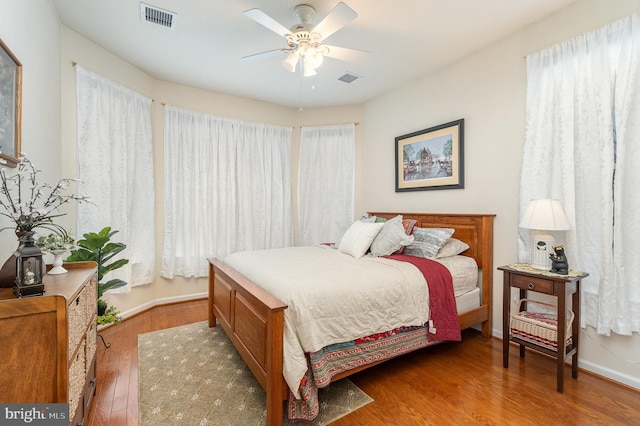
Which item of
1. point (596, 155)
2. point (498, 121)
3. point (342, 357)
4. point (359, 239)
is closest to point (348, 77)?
point (498, 121)

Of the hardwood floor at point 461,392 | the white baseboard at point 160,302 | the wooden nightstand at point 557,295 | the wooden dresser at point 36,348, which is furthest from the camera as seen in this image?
the white baseboard at point 160,302

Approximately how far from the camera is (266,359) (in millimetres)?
1723

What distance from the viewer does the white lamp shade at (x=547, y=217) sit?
217 centimetres

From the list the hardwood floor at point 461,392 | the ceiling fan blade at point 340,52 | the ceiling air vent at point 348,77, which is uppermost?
the ceiling air vent at point 348,77

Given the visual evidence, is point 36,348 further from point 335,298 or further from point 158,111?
point 158,111

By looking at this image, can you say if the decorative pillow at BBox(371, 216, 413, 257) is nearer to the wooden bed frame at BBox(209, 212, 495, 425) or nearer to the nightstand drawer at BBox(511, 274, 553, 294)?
the wooden bed frame at BBox(209, 212, 495, 425)

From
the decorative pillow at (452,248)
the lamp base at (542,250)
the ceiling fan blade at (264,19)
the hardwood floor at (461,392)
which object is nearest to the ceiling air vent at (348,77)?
the ceiling fan blade at (264,19)

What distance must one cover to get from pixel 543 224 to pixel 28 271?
10.1ft

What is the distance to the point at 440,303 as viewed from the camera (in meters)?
2.36

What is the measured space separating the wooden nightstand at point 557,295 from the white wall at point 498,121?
11.3 inches

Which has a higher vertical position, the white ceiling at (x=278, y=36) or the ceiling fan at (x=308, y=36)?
the white ceiling at (x=278, y=36)

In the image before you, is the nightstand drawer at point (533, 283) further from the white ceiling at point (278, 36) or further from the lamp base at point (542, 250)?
the white ceiling at point (278, 36)

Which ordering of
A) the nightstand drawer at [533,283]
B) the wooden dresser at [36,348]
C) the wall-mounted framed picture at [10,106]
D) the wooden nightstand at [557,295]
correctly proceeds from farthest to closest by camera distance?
the nightstand drawer at [533,283] → the wooden nightstand at [557,295] → the wall-mounted framed picture at [10,106] → the wooden dresser at [36,348]

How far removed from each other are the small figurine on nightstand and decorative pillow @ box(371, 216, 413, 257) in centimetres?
108
